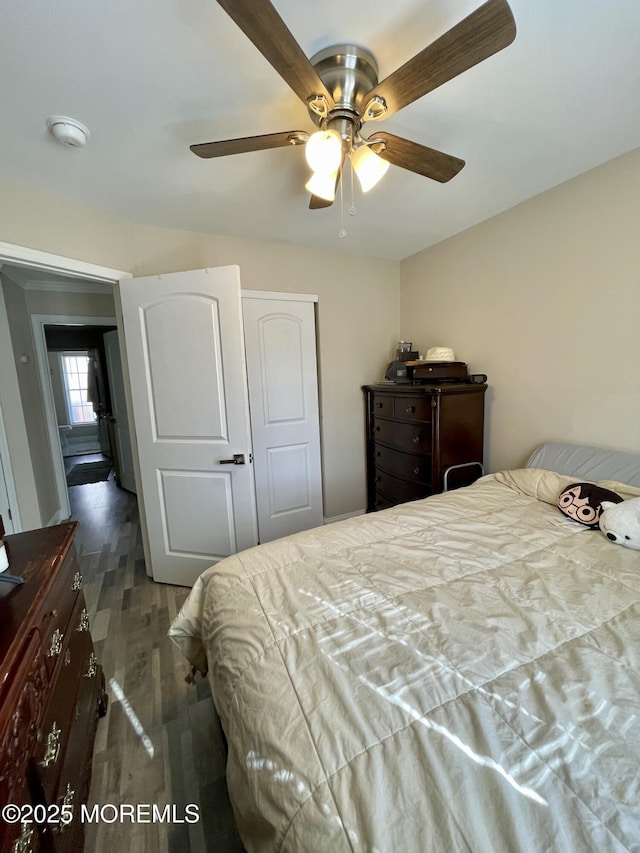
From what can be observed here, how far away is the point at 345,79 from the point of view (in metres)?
1.12

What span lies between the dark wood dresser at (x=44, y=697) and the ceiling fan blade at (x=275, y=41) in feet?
4.76

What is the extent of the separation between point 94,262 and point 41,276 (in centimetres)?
169

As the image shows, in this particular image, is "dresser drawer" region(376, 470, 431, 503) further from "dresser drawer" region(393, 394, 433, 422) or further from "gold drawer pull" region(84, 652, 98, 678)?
"gold drawer pull" region(84, 652, 98, 678)

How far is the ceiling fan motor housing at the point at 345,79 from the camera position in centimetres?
108

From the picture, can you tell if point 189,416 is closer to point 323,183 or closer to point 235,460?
point 235,460

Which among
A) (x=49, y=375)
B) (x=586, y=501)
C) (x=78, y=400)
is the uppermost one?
(x=49, y=375)

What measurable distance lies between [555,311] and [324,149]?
167 centimetres

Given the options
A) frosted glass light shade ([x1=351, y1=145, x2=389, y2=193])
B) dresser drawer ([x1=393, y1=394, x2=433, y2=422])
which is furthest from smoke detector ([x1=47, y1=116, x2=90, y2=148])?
dresser drawer ([x1=393, y1=394, x2=433, y2=422])

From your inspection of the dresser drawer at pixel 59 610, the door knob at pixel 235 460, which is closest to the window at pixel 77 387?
the door knob at pixel 235 460

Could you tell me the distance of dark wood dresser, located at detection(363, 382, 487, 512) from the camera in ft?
7.41

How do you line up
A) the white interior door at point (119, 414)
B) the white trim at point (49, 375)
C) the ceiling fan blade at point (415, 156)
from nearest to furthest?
the ceiling fan blade at point (415, 156), the white trim at point (49, 375), the white interior door at point (119, 414)

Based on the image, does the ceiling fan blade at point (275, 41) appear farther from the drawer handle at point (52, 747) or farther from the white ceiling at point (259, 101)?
the drawer handle at point (52, 747)

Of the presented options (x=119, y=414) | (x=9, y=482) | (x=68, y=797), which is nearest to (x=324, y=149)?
(x=68, y=797)

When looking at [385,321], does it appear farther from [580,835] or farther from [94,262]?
[580,835]
